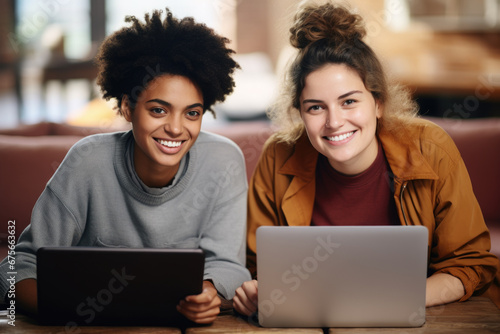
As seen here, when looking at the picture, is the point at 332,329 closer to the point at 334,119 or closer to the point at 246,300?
the point at 246,300

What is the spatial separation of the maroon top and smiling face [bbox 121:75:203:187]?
45 cm

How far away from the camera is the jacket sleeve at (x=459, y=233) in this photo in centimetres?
147

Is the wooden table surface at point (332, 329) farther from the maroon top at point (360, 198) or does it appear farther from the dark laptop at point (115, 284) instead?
the maroon top at point (360, 198)

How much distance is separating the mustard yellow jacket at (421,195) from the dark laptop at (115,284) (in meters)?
0.52

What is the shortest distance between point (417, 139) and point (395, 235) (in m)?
0.54

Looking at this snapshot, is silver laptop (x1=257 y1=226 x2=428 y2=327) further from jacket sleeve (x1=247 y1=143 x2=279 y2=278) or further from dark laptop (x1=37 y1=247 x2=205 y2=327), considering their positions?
jacket sleeve (x1=247 y1=143 x2=279 y2=278)

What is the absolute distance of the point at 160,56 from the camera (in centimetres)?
150

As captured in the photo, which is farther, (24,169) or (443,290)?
(24,169)

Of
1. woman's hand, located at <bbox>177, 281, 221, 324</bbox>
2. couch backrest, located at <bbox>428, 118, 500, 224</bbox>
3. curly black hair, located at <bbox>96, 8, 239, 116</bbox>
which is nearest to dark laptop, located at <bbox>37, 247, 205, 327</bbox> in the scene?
woman's hand, located at <bbox>177, 281, 221, 324</bbox>

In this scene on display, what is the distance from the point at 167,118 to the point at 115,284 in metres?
0.50

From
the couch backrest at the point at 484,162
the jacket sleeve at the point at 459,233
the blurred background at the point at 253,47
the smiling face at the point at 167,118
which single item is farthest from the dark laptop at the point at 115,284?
the blurred background at the point at 253,47

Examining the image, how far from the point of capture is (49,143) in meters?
2.05

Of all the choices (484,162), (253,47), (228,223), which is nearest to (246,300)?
(228,223)

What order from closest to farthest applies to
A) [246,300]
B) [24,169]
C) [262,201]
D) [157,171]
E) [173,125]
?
[246,300], [173,125], [157,171], [262,201], [24,169]
